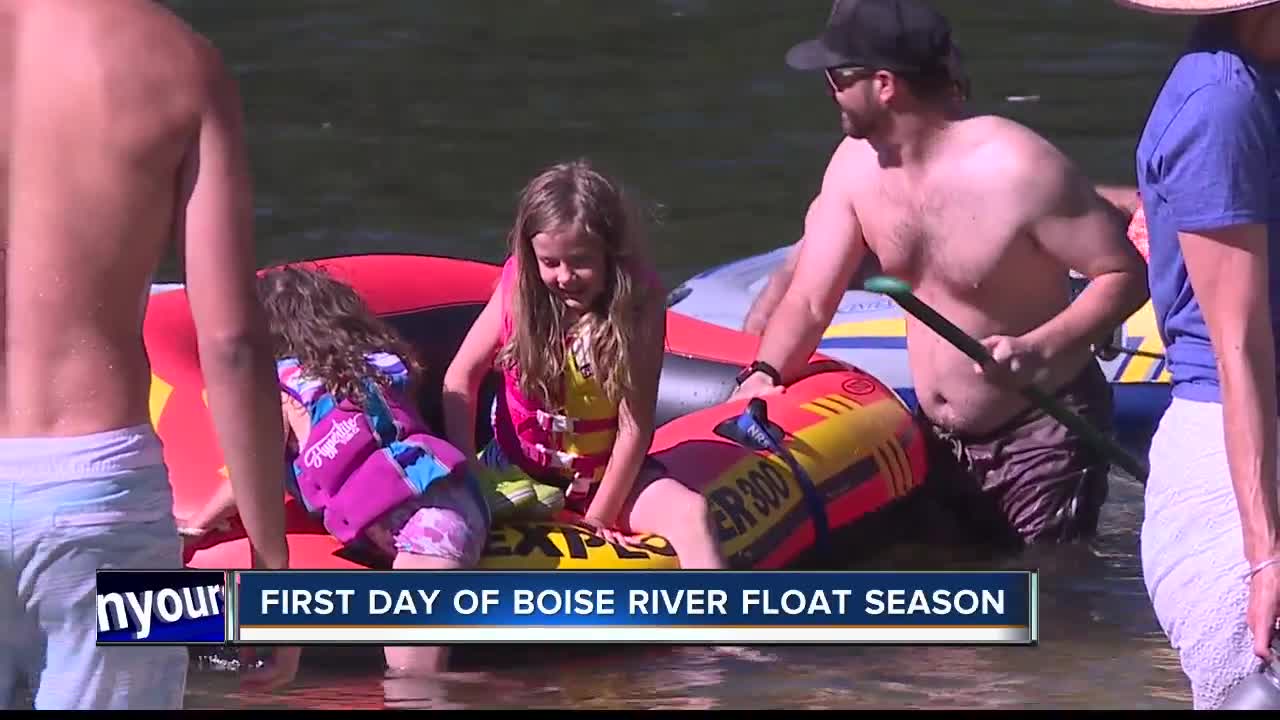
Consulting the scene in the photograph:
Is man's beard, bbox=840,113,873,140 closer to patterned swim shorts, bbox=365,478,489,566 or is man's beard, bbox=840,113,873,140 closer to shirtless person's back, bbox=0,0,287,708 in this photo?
patterned swim shorts, bbox=365,478,489,566

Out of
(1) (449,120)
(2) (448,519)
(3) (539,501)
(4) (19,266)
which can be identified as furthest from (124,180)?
(1) (449,120)

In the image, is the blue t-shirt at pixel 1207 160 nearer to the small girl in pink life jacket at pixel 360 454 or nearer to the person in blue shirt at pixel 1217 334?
the person in blue shirt at pixel 1217 334

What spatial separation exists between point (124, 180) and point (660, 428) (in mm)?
2866

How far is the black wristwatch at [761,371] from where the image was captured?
5.46m

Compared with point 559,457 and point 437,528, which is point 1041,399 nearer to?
point 559,457

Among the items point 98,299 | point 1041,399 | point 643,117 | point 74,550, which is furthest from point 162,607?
point 643,117

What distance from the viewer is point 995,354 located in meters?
4.97

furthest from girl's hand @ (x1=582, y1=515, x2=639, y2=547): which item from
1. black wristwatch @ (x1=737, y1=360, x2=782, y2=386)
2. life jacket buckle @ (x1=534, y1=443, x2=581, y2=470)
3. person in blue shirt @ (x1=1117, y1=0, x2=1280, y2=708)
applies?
person in blue shirt @ (x1=1117, y1=0, x2=1280, y2=708)

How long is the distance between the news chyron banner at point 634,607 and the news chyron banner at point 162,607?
0.04 m

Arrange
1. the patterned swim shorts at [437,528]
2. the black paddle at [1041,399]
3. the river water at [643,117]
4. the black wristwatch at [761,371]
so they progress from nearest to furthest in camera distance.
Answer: the patterned swim shorts at [437,528]
the black paddle at [1041,399]
the black wristwatch at [761,371]
the river water at [643,117]

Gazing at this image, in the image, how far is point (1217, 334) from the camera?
270 centimetres

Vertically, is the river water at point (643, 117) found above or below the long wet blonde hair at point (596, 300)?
below

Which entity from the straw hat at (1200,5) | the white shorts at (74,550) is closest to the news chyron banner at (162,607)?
the white shorts at (74,550)

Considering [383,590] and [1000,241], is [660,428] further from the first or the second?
[383,590]
